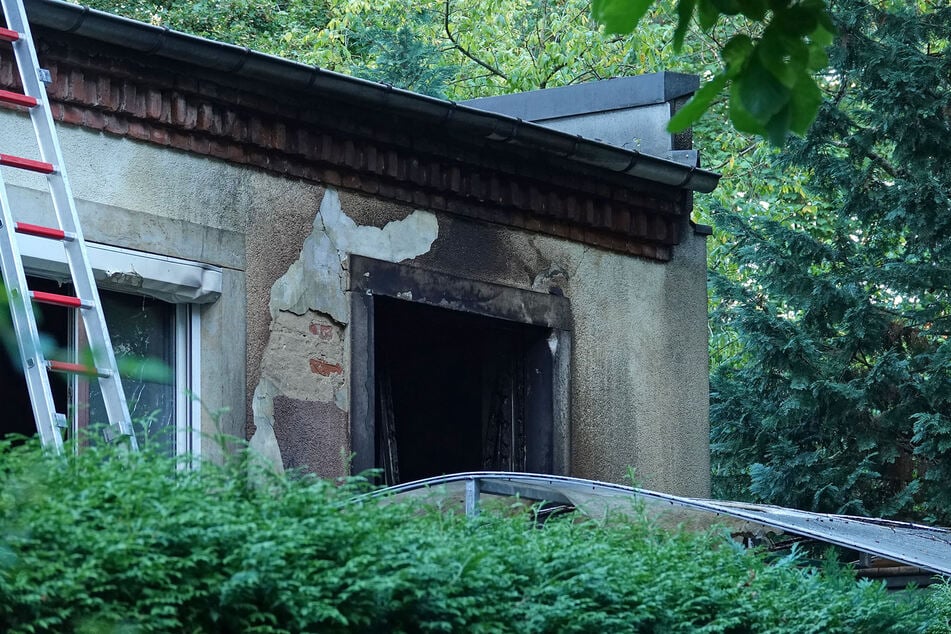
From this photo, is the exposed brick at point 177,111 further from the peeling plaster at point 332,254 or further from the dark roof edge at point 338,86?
the peeling plaster at point 332,254

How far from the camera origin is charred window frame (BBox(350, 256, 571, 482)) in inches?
324

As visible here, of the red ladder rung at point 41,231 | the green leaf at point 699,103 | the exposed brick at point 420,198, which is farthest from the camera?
the exposed brick at point 420,198

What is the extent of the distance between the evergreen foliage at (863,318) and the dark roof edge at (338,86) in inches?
185

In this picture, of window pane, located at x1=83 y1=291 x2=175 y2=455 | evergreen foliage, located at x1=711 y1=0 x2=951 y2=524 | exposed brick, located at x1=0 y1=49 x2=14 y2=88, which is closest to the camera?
exposed brick, located at x1=0 y1=49 x2=14 y2=88

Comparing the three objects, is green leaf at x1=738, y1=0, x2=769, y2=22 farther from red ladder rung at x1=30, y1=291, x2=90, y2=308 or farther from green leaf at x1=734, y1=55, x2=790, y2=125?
red ladder rung at x1=30, y1=291, x2=90, y2=308

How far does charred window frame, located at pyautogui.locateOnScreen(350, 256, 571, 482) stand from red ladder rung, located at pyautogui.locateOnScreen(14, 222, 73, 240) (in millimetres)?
2137

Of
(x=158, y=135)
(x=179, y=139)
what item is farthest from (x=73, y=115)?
(x=179, y=139)

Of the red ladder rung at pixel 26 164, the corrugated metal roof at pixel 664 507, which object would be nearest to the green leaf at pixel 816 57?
the corrugated metal roof at pixel 664 507

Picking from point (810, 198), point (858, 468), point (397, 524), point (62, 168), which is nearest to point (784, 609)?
point (397, 524)

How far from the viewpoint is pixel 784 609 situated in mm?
5266

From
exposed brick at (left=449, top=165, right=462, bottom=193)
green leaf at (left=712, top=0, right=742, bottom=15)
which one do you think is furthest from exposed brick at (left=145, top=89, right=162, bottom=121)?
green leaf at (left=712, top=0, right=742, bottom=15)

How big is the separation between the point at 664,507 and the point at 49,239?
3116 mm

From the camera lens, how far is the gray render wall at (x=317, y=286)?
24.5ft

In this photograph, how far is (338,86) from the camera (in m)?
7.92
